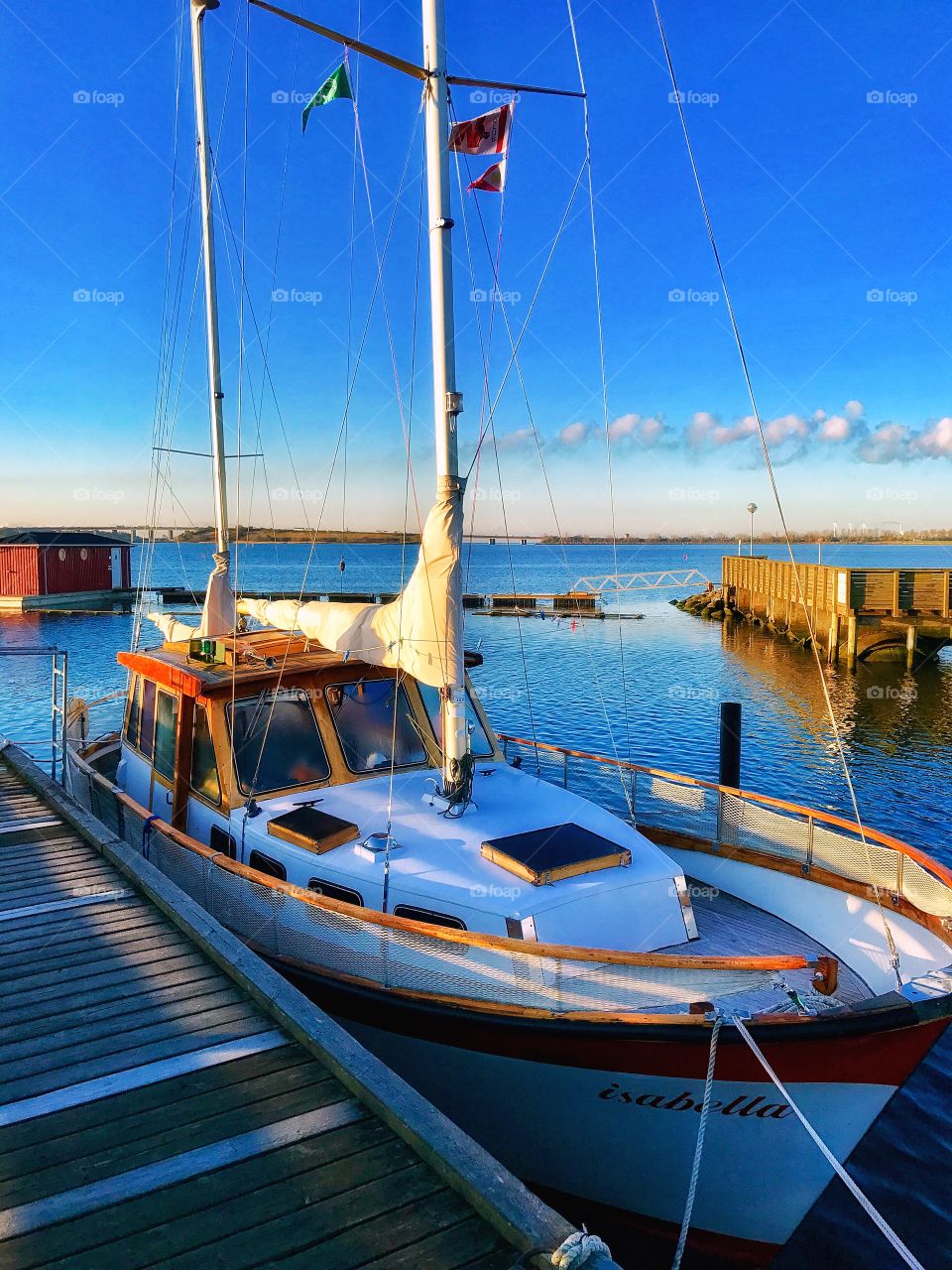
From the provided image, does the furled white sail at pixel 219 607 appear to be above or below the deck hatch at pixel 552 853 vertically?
above

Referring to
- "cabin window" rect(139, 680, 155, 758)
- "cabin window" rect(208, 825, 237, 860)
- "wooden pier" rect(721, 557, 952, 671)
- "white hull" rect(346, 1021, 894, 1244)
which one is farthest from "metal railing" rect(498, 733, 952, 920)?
"wooden pier" rect(721, 557, 952, 671)

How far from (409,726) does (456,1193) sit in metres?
5.58

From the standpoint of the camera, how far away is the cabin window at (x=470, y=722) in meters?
9.13

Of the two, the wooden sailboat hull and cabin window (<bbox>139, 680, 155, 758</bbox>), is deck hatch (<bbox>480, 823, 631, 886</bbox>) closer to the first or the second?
the wooden sailboat hull

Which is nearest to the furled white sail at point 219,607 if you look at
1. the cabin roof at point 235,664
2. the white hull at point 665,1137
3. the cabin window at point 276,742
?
the cabin roof at point 235,664

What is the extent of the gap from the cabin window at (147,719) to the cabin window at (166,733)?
209 millimetres

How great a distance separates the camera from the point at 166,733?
9578 mm

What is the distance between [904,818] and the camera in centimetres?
1593

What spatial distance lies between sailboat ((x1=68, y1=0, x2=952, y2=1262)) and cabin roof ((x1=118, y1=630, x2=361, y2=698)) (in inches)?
2.1

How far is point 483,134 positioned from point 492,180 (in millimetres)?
682

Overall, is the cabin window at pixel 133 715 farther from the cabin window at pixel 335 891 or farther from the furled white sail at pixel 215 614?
the cabin window at pixel 335 891

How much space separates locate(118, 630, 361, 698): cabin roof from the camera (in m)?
8.44

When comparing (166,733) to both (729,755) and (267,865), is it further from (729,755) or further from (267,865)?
(729,755)

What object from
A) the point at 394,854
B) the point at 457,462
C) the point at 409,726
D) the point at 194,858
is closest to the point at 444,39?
the point at 457,462
